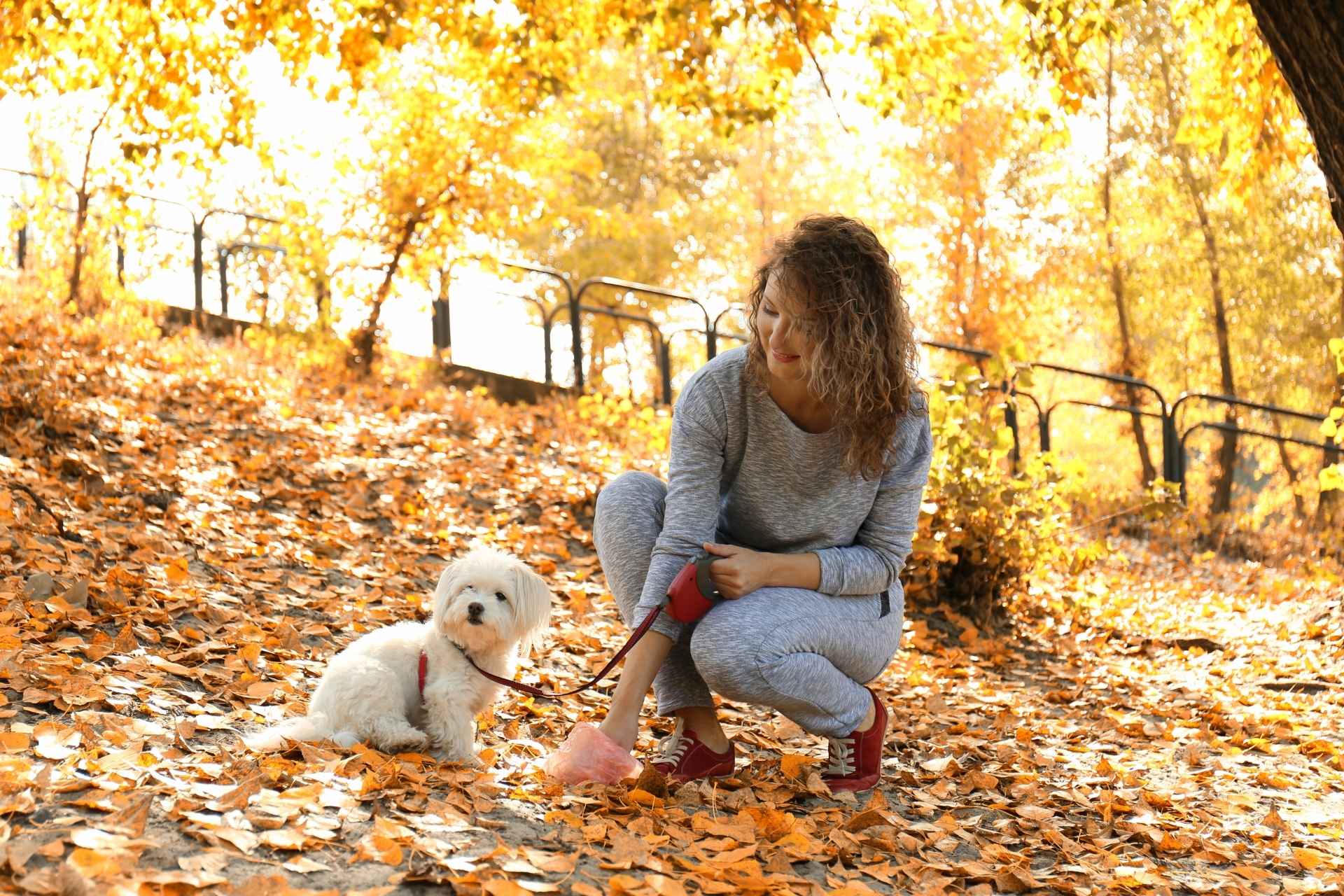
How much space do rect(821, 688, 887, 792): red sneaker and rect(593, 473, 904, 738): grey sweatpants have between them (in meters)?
0.07

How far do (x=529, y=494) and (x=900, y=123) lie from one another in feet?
39.2

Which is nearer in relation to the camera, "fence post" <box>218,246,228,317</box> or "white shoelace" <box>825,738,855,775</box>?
"white shoelace" <box>825,738,855,775</box>

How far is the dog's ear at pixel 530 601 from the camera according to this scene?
11.6ft

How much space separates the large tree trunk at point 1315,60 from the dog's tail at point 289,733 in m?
3.29

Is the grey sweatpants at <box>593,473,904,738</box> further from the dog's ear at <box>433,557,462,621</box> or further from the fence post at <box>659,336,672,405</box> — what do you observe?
the fence post at <box>659,336,672,405</box>

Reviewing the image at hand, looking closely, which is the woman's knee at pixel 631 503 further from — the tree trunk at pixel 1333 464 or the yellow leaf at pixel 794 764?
the tree trunk at pixel 1333 464

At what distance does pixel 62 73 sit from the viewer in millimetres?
7930

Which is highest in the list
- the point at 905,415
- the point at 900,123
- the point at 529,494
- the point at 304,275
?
the point at 900,123

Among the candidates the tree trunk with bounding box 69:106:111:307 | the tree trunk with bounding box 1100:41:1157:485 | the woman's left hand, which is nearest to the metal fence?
the tree trunk with bounding box 69:106:111:307

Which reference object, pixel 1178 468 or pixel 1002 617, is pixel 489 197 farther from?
pixel 1178 468

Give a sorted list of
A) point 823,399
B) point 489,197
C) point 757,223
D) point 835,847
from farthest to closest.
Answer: point 757,223, point 489,197, point 823,399, point 835,847

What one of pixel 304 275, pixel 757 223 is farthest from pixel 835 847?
pixel 757 223

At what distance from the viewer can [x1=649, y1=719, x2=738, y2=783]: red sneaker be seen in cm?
352

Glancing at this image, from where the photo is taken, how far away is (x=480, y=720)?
3988 mm
